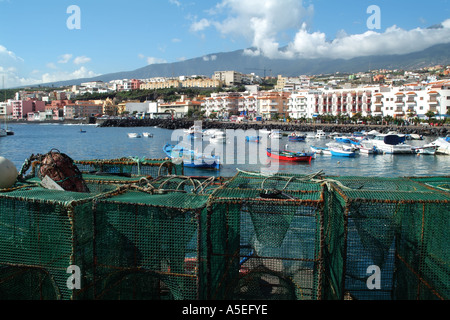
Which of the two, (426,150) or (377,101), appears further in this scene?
(377,101)

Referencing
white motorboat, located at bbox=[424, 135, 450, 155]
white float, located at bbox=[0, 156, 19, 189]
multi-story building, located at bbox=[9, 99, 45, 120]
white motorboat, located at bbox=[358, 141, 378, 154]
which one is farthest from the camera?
multi-story building, located at bbox=[9, 99, 45, 120]

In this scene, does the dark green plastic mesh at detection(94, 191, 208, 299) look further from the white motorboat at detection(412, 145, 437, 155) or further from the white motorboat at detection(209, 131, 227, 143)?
the white motorboat at detection(209, 131, 227, 143)

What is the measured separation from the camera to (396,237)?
13.0ft

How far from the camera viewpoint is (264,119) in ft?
271

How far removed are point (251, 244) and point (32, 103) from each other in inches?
5694

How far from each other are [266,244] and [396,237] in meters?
1.30

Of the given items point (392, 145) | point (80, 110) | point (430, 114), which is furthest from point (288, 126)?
point (80, 110)

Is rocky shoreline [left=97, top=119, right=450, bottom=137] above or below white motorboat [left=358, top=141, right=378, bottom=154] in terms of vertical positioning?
above

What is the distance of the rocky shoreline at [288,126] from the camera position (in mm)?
52219

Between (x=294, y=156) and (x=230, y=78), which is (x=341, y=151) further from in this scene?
(x=230, y=78)

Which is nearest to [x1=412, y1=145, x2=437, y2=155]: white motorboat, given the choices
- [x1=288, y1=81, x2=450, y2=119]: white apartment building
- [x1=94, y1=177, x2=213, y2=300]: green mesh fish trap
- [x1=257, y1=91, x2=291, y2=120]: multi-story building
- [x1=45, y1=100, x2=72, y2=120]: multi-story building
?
[x1=288, y1=81, x2=450, y2=119]: white apartment building

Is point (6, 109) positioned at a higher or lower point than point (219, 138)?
higher

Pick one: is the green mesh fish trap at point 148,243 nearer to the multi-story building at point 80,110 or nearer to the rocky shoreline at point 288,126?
the rocky shoreline at point 288,126

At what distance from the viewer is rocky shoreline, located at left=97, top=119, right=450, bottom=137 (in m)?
52.2
